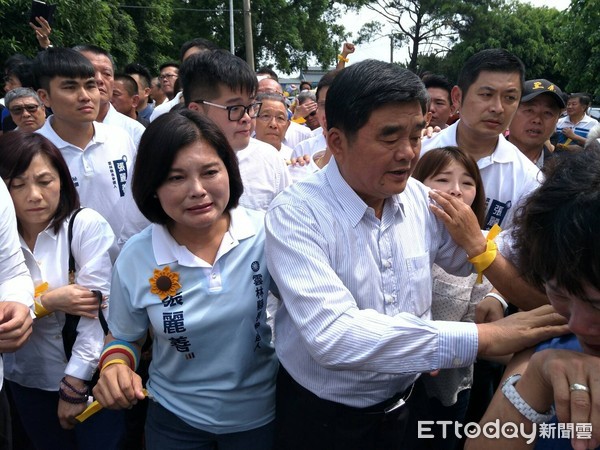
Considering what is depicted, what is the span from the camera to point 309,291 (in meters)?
1.46

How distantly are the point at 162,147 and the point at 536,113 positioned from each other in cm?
264

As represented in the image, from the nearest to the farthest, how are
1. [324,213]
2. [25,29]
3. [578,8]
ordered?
1. [324,213]
2. [25,29]
3. [578,8]

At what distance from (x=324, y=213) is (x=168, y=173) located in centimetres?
54

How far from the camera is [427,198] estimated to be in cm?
187

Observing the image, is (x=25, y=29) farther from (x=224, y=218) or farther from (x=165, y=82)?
(x=224, y=218)

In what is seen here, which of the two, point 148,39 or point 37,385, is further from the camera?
point 148,39

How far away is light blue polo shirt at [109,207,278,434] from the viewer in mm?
1752

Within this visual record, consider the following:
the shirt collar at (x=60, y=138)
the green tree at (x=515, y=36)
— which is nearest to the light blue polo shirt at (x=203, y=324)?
the shirt collar at (x=60, y=138)

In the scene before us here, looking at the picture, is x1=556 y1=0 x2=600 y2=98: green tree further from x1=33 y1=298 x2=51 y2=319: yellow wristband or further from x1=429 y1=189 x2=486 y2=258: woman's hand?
x1=33 y1=298 x2=51 y2=319: yellow wristband

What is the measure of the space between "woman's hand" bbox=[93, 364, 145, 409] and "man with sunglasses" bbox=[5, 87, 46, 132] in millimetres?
3830

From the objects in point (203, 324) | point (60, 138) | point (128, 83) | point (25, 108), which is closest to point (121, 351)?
point (203, 324)

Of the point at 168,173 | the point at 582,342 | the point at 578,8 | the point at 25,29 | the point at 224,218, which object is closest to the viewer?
the point at 582,342

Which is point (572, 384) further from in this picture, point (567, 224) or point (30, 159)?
point (30, 159)

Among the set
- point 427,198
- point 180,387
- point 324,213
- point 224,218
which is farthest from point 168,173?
point 427,198
